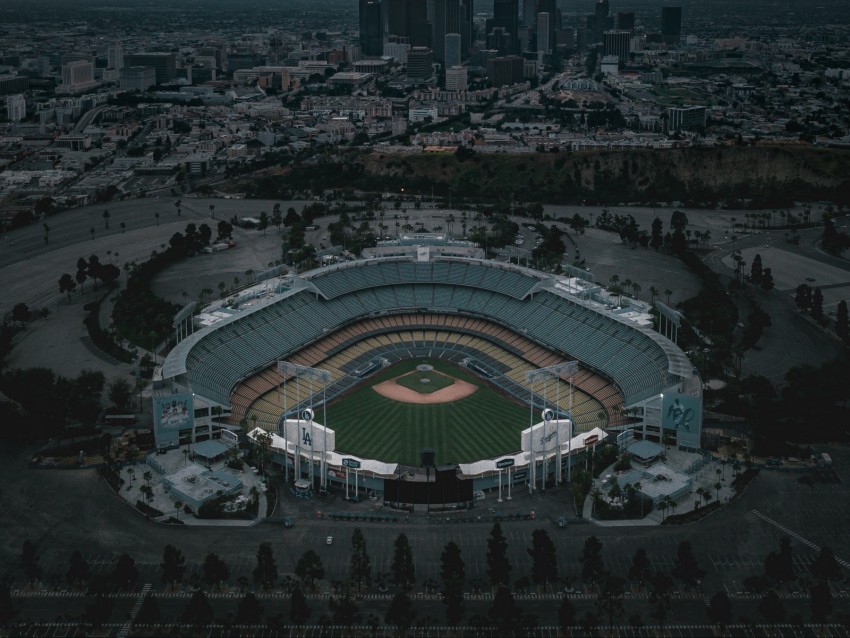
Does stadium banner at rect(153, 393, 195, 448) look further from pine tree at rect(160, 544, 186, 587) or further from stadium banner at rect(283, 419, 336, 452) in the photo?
pine tree at rect(160, 544, 186, 587)

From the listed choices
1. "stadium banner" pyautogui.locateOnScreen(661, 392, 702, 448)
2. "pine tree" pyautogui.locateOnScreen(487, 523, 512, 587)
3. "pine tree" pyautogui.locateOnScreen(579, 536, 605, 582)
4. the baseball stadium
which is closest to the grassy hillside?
the baseball stadium

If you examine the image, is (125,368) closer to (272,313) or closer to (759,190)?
(272,313)

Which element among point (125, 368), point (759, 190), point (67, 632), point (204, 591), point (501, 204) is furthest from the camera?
point (759, 190)

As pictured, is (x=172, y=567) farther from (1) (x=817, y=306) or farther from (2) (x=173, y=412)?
(1) (x=817, y=306)

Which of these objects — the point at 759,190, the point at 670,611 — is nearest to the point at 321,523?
the point at 670,611

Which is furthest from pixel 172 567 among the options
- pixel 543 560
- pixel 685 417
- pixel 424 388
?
pixel 685 417
